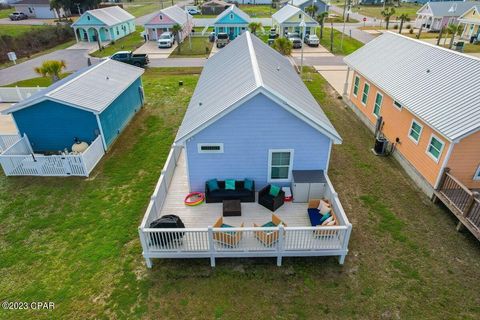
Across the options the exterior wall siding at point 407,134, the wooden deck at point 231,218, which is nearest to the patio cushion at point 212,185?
the wooden deck at point 231,218

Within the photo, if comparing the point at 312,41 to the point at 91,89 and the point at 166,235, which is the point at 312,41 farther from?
the point at 166,235

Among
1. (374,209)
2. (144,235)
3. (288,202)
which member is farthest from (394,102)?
(144,235)

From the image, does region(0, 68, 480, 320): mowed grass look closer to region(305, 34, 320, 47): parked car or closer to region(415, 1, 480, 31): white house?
region(305, 34, 320, 47): parked car

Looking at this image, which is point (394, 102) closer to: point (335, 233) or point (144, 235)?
point (335, 233)

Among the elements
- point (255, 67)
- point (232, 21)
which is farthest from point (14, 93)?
point (232, 21)

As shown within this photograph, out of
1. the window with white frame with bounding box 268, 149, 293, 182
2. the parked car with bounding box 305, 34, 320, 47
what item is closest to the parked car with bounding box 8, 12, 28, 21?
the parked car with bounding box 305, 34, 320, 47

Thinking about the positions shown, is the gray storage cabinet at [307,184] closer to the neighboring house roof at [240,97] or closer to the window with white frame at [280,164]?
the window with white frame at [280,164]
